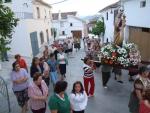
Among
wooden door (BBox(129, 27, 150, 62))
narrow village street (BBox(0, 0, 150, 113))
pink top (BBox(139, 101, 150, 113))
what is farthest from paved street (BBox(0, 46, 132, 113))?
pink top (BBox(139, 101, 150, 113))

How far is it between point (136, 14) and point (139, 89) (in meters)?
10.3

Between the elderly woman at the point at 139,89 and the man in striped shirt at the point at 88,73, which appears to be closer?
the elderly woman at the point at 139,89

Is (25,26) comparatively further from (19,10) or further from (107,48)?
(107,48)

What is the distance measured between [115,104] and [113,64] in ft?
4.69

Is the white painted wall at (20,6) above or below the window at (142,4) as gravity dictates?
above

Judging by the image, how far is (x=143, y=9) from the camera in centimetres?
1438

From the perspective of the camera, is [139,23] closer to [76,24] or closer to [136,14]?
[136,14]

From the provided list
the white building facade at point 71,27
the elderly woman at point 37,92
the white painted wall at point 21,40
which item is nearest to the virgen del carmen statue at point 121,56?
the elderly woman at point 37,92

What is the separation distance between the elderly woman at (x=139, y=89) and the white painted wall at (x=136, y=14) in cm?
775

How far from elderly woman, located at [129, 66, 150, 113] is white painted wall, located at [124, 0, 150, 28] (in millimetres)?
7750

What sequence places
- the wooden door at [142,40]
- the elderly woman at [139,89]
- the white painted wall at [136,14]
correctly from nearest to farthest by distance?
the elderly woman at [139,89] < the white painted wall at [136,14] < the wooden door at [142,40]

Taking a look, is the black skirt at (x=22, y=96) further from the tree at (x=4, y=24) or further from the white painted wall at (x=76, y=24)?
the white painted wall at (x=76, y=24)

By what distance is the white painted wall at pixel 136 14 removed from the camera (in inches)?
544

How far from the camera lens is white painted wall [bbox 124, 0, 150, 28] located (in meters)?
13.8
